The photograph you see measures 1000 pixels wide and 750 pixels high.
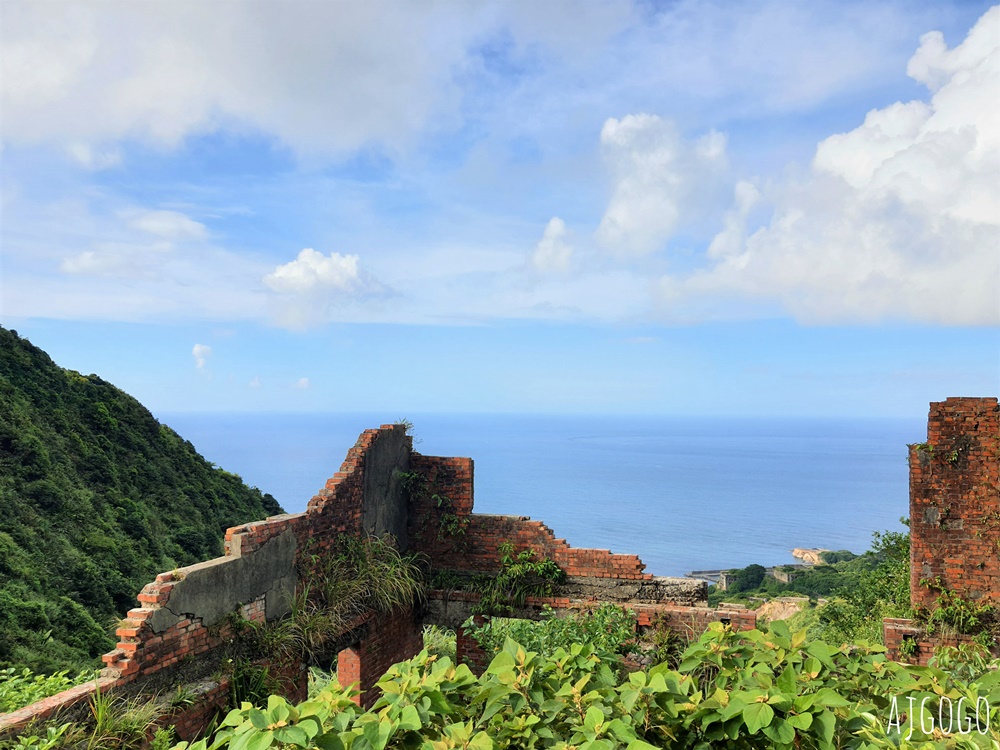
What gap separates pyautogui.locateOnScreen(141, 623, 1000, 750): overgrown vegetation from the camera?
2.65 metres

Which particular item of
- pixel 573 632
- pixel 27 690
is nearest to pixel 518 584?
pixel 573 632

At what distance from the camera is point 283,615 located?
25.1ft

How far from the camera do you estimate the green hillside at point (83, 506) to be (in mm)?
11508

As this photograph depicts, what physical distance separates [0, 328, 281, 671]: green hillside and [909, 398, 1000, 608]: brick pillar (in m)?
11.1

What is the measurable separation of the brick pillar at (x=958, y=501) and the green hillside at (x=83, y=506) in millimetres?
11055

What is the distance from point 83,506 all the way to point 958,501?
49.5 feet

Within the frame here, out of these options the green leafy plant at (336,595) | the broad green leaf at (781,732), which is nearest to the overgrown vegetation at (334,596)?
the green leafy plant at (336,595)

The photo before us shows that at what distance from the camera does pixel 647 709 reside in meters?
2.94

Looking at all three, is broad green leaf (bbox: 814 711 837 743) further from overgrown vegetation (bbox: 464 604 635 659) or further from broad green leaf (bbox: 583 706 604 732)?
overgrown vegetation (bbox: 464 604 635 659)

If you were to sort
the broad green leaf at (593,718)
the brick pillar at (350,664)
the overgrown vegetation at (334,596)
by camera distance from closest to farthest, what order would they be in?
the broad green leaf at (593,718)
the overgrown vegetation at (334,596)
the brick pillar at (350,664)

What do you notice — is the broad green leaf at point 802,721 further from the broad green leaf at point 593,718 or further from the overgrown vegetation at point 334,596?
the overgrown vegetation at point 334,596

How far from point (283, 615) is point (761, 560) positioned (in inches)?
2286

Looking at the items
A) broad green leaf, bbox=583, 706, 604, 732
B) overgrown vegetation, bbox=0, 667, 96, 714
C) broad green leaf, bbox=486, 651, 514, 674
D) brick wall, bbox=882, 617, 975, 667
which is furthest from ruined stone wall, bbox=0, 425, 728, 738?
broad green leaf, bbox=583, 706, 604, 732

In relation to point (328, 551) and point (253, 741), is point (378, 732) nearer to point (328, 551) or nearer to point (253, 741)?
point (253, 741)
